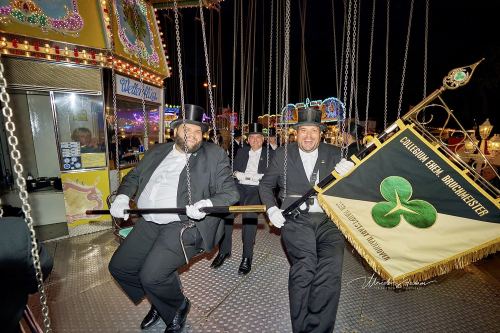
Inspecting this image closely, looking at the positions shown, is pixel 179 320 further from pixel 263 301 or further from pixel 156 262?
pixel 263 301

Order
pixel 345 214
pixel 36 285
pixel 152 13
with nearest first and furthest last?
pixel 36 285 < pixel 345 214 < pixel 152 13

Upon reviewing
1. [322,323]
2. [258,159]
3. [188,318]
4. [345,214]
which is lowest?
[188,318]

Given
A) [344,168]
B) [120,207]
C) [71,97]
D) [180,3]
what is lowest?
[120,207]

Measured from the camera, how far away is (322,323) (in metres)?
2.41

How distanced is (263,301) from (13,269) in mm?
2587

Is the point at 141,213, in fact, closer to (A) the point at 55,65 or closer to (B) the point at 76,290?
(B) the point at 76,290

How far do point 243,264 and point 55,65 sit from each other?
197 inches

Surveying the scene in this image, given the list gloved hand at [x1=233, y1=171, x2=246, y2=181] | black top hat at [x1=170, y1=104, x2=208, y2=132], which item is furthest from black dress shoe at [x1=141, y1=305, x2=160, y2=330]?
gloved hand at [x1=233, y1=171, x2=246, y2=181]

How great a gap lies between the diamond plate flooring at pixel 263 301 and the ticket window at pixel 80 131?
2.12 metres

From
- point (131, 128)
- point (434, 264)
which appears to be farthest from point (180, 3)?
point (434, 264)

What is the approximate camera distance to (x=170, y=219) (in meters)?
2.88

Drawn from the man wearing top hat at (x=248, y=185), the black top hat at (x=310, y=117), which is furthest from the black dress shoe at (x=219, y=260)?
the black top hat at (x=310, y=117)

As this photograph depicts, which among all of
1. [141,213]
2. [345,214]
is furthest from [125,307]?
[345,214]

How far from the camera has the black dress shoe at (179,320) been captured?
2637mm
